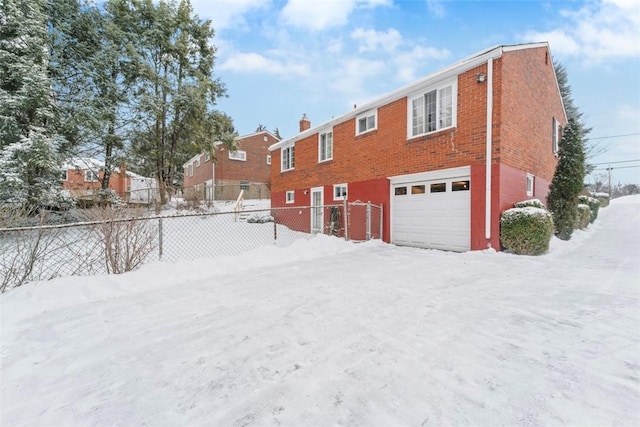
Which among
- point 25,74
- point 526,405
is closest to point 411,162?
point 526,405

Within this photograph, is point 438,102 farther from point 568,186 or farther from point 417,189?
point 568,186

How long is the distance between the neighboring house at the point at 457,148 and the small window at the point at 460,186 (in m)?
0.03

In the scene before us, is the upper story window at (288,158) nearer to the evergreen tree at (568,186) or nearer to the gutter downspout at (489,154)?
the gutter downspout at (489,154)

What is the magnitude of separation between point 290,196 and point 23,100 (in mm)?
10497

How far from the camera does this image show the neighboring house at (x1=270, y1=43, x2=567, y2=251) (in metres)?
7.30

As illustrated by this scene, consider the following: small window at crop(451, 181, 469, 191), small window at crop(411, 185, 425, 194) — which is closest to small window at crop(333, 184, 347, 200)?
small window at crop(411, 185, 425, 194)

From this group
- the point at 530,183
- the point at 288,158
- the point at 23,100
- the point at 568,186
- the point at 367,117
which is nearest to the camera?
the point at 23,100

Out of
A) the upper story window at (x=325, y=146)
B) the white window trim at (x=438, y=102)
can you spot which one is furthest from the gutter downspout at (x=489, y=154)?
the upper story window at (x=325, y=146)

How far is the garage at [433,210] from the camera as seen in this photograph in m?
7.85

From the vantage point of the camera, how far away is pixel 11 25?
9039 millimetres

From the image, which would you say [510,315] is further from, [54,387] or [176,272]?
[176,272]

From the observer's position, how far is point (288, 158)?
616 inches

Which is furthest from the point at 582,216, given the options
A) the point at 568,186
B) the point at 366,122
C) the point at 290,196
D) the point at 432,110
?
the point at 290,196

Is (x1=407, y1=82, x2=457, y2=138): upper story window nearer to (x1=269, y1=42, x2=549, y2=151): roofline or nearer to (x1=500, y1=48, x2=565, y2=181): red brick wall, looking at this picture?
(x1=269, y1=42, x2=549, y2=151): roofline
